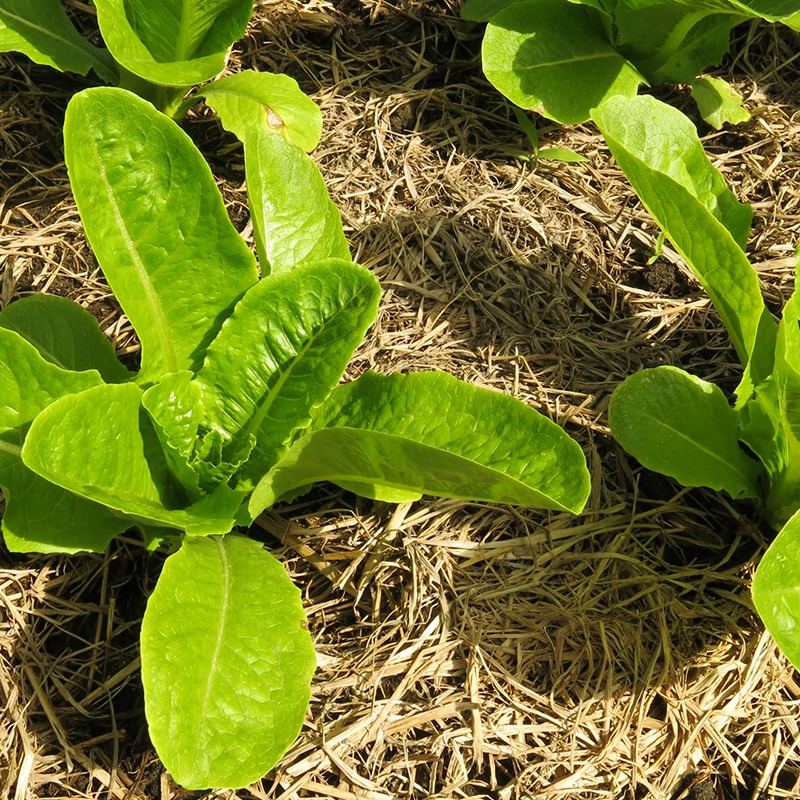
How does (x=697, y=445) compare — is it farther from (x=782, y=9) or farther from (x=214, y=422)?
(x=782, y=9)

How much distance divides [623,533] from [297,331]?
795 millimetres

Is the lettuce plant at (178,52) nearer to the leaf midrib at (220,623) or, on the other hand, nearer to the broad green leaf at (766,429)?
the leaf midrib at (220,623)

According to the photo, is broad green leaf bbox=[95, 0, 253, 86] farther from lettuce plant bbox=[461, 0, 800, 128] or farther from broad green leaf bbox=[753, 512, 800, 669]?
broad green leaf bbox=[753, 512, 800, 669]

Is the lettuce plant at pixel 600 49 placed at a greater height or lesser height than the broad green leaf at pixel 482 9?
lesser

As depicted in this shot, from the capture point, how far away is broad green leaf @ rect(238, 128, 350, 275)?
171 cm

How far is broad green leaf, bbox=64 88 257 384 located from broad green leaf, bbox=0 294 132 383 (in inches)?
6.2

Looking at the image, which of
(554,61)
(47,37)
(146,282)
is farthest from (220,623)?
(554,61)

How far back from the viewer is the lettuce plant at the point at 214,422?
4.61ft

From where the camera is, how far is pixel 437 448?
4.33ft

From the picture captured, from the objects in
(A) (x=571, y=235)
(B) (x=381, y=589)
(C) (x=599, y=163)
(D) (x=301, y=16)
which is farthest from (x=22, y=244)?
(C) (x=599, y=163)

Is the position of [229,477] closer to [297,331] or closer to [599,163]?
[297,331]

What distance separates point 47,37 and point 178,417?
1.20 m

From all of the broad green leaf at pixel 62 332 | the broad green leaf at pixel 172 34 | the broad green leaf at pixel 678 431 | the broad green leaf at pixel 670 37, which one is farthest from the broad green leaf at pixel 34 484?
the broad green leaf at pixel 670 37

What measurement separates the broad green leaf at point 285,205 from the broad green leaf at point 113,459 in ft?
1.32
